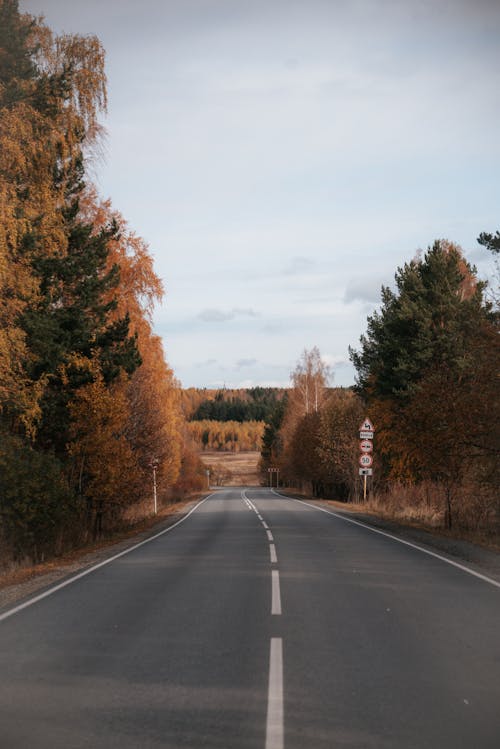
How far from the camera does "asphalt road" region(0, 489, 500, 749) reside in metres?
4.76

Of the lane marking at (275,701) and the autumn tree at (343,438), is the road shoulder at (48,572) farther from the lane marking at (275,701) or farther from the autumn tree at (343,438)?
the autumn tree at (343,438)

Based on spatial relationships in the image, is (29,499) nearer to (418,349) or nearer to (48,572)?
(48,572)

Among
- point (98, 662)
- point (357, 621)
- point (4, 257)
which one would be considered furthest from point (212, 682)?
point (4, 257)

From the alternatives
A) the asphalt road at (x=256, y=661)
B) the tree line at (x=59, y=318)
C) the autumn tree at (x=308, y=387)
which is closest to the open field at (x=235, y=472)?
the autumn tree at (x=308, y=387)

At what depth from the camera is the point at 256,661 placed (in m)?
6.45

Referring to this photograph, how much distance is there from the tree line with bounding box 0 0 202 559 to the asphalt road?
518cm

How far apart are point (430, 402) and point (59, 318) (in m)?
10.7

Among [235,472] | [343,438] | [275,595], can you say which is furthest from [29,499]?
[235,472]

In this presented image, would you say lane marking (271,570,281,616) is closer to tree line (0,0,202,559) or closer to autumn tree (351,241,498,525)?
tree line (0,0,202,559)

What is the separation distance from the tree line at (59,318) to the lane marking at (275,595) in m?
5.42

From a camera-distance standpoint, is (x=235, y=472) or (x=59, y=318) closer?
(x=59, y=318)

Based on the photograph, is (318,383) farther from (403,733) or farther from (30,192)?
(403,733)

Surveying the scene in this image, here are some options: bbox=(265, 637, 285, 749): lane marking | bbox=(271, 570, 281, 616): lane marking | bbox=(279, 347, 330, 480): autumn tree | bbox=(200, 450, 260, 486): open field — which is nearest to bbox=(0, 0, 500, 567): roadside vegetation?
bbox=(271, 570, 281, 616): lane marking

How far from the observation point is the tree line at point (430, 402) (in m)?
18.3
